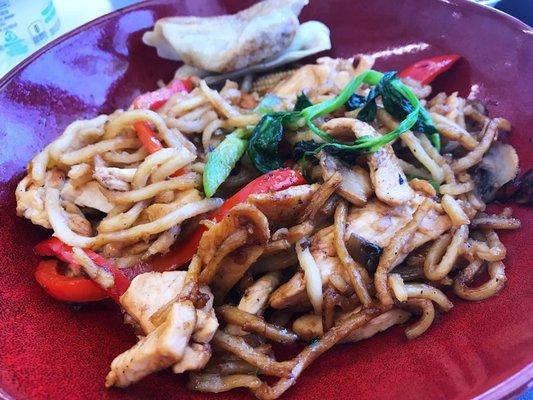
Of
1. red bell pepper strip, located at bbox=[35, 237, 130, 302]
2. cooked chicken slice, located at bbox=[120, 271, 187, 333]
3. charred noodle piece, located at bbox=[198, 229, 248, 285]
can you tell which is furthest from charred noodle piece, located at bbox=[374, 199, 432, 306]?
red bell pepper strip, located at bbox=[35, 237, 130, 302]

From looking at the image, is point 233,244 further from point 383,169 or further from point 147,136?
point 147,136

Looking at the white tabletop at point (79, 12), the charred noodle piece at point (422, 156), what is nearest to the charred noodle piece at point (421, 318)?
the charred noodle piece at point (422, 156)

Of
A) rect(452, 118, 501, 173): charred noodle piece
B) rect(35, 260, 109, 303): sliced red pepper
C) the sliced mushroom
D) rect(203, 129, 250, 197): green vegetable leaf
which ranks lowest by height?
rect(35, 260, 109, 303): sliced red pepper

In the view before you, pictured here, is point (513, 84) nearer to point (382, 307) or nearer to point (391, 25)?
point (391, 25)

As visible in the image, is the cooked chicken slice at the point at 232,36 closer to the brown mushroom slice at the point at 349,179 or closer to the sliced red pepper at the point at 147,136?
the sliced red pepper at the point at 147,136

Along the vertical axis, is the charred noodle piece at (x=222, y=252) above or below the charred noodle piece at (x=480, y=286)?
above

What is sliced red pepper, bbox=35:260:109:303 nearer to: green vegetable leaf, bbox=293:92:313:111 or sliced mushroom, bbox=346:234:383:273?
sliced mushroom, bbox=346:234:383:273
